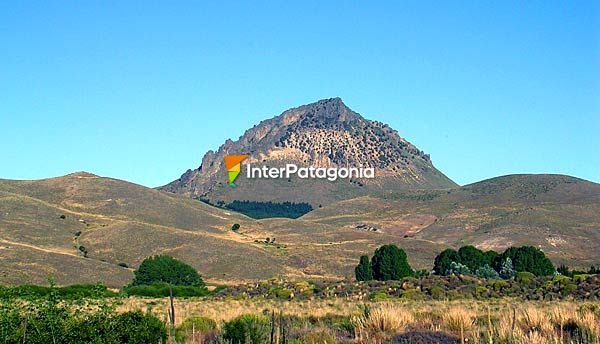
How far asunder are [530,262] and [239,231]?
283 ft

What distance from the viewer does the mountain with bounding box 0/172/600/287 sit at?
104m

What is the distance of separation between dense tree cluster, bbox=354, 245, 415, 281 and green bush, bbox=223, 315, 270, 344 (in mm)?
57584

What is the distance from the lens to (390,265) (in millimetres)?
77312

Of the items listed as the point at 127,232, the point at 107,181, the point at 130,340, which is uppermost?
the point at 107,181

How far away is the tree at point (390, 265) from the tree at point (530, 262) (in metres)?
9.72

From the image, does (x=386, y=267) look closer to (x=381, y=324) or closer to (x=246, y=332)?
(x=381, y=324)

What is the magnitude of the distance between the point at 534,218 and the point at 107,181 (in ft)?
303

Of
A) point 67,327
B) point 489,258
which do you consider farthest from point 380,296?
point 489,258

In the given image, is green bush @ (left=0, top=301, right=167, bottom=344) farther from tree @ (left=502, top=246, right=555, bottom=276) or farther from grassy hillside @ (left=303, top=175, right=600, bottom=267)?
grassy hillside @ (left=303, top=175, right=600, bottom=267)

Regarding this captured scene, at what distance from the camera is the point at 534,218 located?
151000mm

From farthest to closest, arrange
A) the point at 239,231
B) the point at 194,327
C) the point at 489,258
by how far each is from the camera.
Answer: the point at 239,231
the point at 489,258
the point at 194,327

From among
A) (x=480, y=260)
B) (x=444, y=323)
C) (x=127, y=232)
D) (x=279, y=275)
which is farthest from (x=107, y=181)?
(x=444, y=323)

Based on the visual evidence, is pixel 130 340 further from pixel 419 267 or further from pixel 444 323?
pixel 419 267

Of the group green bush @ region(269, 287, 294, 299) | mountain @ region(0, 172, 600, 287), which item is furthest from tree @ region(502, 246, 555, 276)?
mountain @ region(0, 172, 600, 287)
